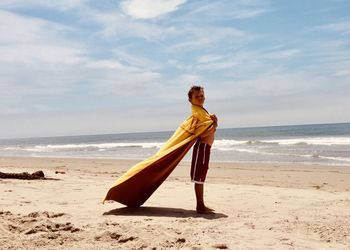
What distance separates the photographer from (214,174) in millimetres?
12914

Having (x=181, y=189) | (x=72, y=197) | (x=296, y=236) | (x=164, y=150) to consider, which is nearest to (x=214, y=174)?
(x=181, y=189)

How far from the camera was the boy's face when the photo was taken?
5.58 m

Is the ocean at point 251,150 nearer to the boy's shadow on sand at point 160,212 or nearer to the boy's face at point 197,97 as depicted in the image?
the boy's shadow on sand at point 160,212

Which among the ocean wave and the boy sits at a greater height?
the boy

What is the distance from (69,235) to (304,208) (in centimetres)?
329

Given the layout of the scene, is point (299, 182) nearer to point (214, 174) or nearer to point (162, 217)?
point (214, 174)

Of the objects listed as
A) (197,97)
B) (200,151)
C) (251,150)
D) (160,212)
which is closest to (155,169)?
(160,212)

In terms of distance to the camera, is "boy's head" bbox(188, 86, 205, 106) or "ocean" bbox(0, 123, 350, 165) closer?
"boy's head" bbox(188, 86, 205, 106)

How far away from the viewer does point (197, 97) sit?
5586mm

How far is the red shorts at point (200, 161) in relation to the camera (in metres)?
5.53

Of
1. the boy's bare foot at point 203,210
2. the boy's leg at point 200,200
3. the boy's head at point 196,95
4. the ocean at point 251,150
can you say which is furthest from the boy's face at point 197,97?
the ocean at point 251,150

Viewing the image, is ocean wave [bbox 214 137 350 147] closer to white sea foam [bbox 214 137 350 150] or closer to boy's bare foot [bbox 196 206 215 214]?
white sea foam [bbox 214 137 350 150]

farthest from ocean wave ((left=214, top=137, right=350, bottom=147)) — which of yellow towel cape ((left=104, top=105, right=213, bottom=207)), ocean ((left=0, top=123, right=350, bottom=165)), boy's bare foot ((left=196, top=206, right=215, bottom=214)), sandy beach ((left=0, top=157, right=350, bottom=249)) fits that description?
yellow towel cape ((left=104, top=105, right=213, bottom=207))

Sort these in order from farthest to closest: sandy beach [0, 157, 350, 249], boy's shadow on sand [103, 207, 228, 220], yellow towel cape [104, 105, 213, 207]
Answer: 1. yellow towel cape [104, 105, 213, 207]
2. boy's shadow on sand [103, 207, 228, 220]
3. sandy beach [0, 157, 350, 249]
